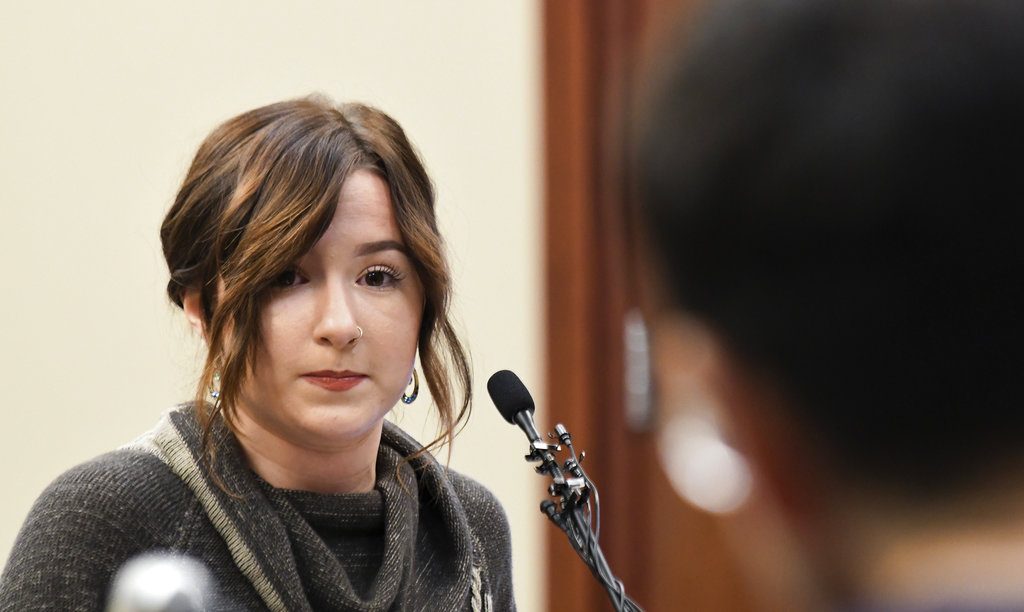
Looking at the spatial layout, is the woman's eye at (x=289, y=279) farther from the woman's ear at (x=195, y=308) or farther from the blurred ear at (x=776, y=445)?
the blurred ear at (x=776, y=445)

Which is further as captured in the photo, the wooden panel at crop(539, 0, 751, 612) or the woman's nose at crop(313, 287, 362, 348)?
the wooden panel at crop(539, 0, 751, 612)

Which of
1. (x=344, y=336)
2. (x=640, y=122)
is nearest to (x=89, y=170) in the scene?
(x=344, y=336)

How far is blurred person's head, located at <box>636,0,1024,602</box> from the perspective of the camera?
31cm

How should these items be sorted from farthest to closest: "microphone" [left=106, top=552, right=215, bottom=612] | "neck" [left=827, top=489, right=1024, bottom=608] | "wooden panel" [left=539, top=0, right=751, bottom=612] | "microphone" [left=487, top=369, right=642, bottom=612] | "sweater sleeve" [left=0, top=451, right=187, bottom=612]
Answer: "wooden panel" [left=539, top=0, right=751, bottom=612], "sweater sleeve" [left=0, top=451, right=187, bottom=612], "microphone" [left=487, top=369, right=642, bottom=612], "microphone" [left=106, top=552, right=215, bottom=612], "neck" [left=827, top=489, right=1024, bottom=608]

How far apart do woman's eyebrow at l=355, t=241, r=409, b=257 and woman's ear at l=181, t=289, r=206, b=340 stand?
169 millimetres

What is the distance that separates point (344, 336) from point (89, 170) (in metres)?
1.07

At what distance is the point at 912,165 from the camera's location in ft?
1.02

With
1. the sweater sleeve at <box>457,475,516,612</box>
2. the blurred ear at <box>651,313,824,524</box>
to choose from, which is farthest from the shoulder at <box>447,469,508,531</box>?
the blurred ear at <box>651,313,824,524</box>

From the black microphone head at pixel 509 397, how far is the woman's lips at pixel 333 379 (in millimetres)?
216

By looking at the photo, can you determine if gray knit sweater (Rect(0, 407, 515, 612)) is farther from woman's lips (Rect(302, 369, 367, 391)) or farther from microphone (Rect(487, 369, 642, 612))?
microphone (Rect(487, 369, 642, 612))

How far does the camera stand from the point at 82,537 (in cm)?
124

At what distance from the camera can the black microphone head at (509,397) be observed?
1.11m

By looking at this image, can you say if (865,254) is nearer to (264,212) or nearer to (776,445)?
(776,445)

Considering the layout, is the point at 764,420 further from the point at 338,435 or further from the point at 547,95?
the point at 547,95
